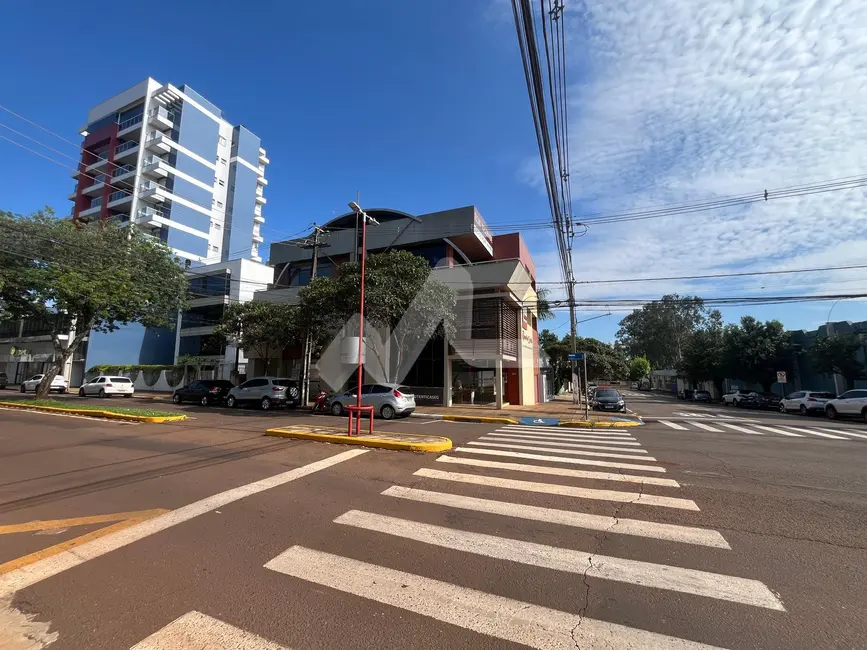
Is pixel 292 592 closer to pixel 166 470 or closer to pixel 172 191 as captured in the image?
pixel 166 470

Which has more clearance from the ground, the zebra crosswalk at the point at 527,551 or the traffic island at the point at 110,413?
the traffic island at the point at 110,413

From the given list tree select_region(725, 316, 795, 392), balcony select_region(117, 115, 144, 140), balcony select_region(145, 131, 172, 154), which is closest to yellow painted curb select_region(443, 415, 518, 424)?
tree select_region(725, 316, 795, 392)

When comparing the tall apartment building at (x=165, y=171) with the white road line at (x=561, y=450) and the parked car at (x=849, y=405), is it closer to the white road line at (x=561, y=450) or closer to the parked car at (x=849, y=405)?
the white road line at (x=561, y=450)

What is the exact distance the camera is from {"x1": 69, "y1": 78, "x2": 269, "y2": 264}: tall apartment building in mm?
48056

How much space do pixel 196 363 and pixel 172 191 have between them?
24894 millimetres

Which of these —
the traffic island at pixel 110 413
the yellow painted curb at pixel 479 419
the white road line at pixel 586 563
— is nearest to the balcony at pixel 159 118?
the traffic island at pixel 110 413

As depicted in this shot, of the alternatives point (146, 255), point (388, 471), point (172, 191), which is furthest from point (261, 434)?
point (172, 191)

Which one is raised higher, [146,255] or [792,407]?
[146,255]

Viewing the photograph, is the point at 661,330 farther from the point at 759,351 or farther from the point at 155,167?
the point at 155,167

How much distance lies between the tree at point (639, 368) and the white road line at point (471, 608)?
92573mm

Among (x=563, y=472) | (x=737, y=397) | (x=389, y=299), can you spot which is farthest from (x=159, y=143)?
(x=737, y=397)

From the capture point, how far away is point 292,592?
3.48m

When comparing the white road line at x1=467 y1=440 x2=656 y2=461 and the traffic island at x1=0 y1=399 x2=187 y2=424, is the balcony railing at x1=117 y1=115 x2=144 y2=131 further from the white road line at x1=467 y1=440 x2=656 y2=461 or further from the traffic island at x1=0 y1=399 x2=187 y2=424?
the white road line at x1=467 y1=440 x2=656 y2=461

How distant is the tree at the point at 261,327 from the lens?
84.6 feet
